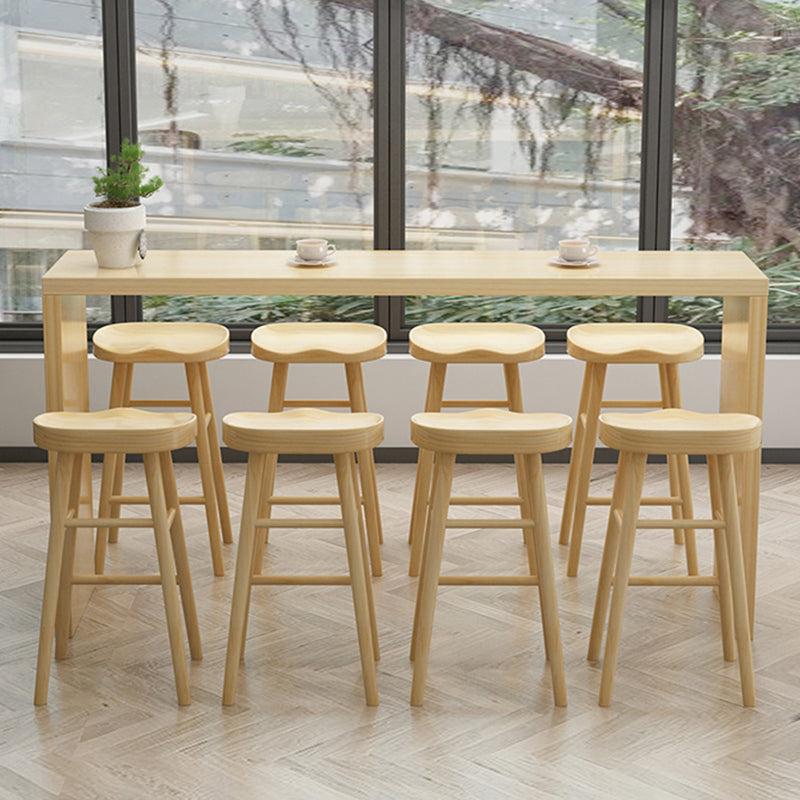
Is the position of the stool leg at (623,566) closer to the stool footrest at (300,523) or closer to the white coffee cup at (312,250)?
the stool footrest at (300,523)

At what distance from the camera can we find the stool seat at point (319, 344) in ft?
12.6

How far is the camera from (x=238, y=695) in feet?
10.7

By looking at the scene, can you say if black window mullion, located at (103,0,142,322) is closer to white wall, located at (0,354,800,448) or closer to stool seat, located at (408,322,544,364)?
white wall, located at (0,354,800,448)

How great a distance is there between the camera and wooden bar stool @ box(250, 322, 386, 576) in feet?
12.5

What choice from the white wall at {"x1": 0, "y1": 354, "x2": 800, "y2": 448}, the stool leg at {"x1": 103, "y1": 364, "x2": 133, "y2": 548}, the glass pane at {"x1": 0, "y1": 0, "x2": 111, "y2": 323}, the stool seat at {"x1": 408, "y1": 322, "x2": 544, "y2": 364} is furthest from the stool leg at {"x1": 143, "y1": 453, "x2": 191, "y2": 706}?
the glass pane at {"x1": 0, "y1": 0, "x2": 111, "y2": 323}

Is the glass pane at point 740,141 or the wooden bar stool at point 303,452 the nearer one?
the wooden bar stool at point 303,452

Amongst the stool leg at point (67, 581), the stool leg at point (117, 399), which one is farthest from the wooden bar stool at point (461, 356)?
the stool leg at point (67, 581)

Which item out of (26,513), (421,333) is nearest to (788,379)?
(421,333)

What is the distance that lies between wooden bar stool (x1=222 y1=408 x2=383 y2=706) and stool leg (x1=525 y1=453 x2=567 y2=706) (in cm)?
40

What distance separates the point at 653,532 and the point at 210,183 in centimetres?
234

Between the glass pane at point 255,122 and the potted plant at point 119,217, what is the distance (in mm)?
1635

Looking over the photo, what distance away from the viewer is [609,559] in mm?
3281

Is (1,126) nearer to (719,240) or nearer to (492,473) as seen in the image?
(492,473)

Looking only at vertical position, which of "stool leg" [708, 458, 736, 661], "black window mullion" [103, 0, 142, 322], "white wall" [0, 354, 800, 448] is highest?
"black window mullion" [103, 0, 142, 322]
